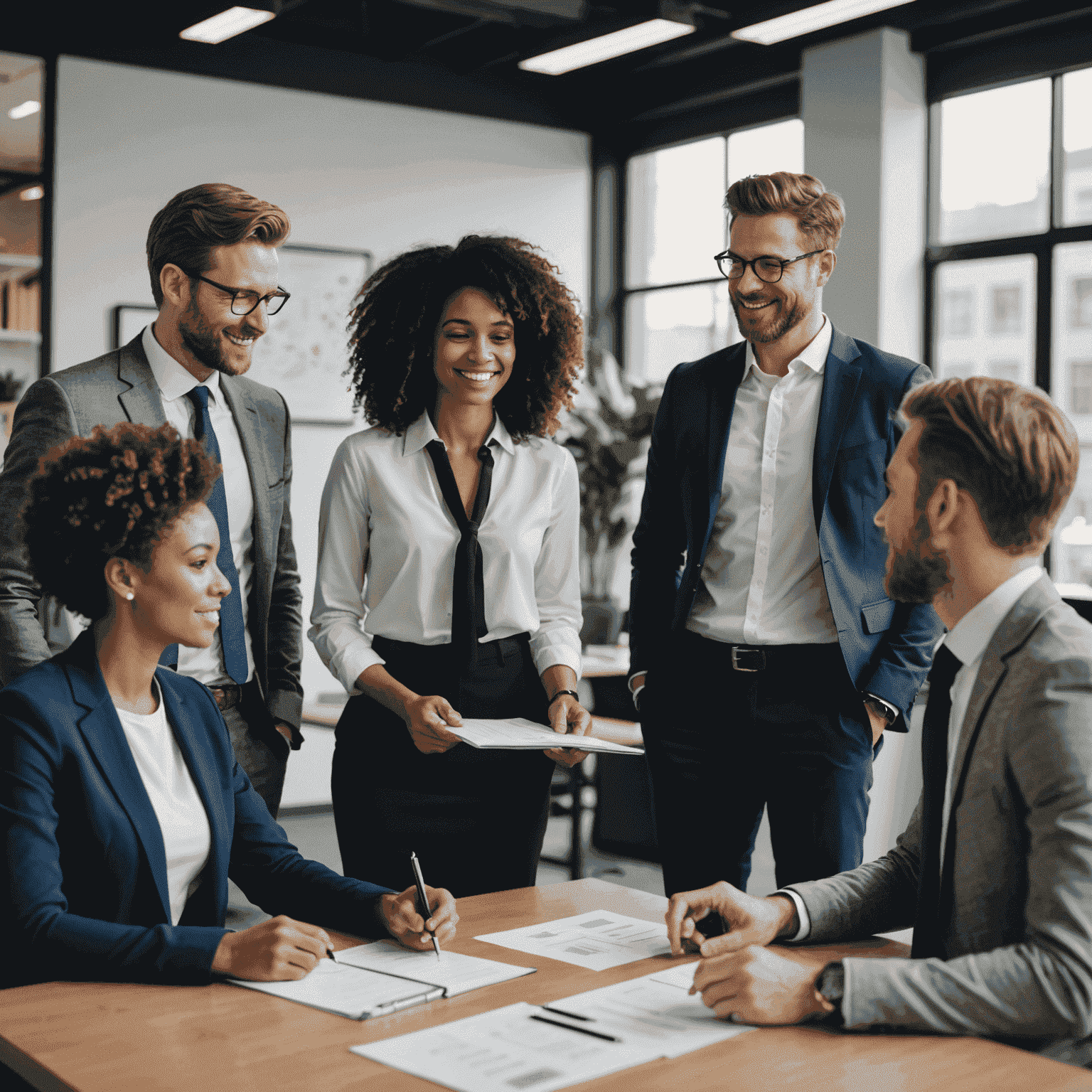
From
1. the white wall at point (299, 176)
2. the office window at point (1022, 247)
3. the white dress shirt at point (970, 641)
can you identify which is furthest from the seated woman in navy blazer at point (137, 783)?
the office window at point (1022, 247)

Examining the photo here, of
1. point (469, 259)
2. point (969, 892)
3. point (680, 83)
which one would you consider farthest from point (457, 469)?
point (680, 83)

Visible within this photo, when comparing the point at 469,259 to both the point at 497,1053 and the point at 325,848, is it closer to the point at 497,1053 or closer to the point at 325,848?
the point at 497,1053

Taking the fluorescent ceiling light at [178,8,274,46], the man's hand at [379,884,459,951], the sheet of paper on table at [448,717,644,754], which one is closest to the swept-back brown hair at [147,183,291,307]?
the sheet of paper on table at [448,717,644,754]

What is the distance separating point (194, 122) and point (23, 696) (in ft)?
15.8

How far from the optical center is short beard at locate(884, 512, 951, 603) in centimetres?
156

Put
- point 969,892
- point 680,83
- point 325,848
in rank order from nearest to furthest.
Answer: point 969,892 → point 325,848 → point 680,83

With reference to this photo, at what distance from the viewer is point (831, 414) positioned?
240 centimetres

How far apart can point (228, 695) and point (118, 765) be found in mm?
658

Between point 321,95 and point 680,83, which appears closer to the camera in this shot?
point 321,95

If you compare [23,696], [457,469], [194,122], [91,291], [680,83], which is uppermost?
[680,83]

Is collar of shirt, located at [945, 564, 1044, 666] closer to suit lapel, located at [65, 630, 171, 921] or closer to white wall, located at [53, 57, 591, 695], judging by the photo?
suit lapel, located at [65, 630, 171, 921]

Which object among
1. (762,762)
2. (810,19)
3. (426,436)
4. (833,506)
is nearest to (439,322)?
(426,436)

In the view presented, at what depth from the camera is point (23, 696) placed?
1669 mm

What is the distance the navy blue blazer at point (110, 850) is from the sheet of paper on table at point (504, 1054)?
317 millimetres
